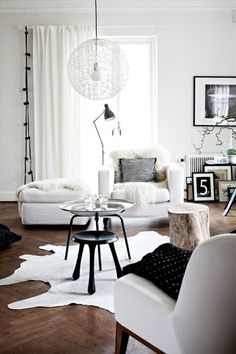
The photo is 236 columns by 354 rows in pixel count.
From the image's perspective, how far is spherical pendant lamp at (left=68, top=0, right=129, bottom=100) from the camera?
18.8 feet

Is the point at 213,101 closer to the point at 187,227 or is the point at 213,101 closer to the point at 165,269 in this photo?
the point at 187,227

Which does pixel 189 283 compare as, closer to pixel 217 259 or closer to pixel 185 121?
pixel 217 259

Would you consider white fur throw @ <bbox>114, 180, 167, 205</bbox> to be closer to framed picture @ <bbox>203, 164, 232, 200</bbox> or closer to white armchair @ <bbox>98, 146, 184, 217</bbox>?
white armchair @ <bbox>98, 146, 184, 217</bbox>

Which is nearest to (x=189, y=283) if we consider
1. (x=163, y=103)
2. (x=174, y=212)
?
(x=174, y=212)

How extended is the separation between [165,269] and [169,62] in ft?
17.5

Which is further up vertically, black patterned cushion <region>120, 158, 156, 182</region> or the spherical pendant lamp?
the spherical pendant lamp

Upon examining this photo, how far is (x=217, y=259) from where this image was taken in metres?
1.56

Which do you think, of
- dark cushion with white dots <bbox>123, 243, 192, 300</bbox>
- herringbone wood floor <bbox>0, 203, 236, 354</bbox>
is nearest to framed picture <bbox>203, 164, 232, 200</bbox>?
herringbone wood floor <bbox>0, 203, 236, 354</bbox>

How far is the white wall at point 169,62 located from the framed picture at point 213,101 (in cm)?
10

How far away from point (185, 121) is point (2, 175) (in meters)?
2.91

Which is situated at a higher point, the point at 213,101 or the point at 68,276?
the point at 213,101

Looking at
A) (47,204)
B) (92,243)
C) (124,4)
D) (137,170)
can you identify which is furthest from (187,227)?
(124,4)

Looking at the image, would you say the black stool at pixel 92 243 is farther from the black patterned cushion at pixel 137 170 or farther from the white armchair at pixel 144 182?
the black patterned cushion at pixel 137 170

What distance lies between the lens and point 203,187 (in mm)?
6777
